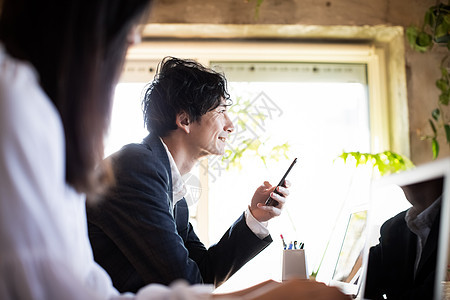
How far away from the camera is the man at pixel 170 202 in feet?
3.74

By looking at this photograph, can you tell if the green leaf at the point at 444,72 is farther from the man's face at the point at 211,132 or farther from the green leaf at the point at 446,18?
the man's face at the point at 211,132

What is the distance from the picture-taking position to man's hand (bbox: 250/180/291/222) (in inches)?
59.0

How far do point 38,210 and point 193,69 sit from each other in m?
1.19

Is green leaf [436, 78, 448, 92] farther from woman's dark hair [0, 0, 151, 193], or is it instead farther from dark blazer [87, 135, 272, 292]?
woman's dark hair [0, 0, 151, 193]

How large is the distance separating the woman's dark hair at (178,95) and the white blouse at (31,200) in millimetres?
1064

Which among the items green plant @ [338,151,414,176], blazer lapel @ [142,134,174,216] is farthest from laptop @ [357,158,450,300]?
green plant @ [338,151,414,176]

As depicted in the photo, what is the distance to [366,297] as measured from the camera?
966 millimetres

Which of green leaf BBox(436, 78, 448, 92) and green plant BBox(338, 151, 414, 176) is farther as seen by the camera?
green leaf BBox(436, 78, 448, 92)

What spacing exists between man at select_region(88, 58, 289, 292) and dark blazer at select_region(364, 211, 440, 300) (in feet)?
1.45

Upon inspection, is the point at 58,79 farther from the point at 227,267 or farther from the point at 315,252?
the point at 315,252

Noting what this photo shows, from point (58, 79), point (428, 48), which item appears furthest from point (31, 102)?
point (428, 48)

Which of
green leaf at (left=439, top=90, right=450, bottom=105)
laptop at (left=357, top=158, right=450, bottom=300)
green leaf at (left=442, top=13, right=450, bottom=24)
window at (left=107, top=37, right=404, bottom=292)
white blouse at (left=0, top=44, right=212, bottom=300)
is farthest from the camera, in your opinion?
window at (left=107, top=37, right=404, bottom=292)

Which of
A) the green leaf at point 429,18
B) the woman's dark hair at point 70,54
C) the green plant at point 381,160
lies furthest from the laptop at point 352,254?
the green leaf at point 429,18

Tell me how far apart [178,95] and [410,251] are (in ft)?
3.13
